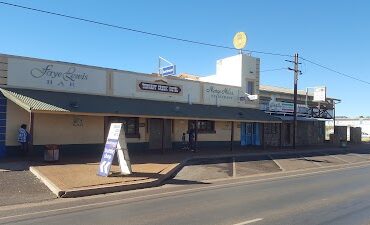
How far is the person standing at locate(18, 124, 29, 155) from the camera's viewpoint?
19.5m

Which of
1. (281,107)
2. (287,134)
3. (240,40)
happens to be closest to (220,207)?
(240,40)

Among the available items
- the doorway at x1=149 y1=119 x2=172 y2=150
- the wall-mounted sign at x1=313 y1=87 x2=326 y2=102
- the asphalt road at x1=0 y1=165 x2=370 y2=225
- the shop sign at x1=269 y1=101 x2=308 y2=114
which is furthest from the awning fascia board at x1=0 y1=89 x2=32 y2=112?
the wall-mounted sign at x1=313 y1=87 x2=326 y2=102

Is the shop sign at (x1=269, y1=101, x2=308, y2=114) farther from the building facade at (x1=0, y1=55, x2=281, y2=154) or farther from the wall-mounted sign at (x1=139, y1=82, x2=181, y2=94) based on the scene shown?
the wall-mounted sign at (x1=139, y1=82, x2=181, y2=94)

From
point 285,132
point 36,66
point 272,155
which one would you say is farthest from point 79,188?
point 285,132

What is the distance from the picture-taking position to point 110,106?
2202 cm

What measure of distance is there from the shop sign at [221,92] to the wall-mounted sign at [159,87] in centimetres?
311

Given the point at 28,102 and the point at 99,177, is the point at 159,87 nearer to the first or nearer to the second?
the point at 28,102

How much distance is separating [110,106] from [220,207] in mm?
12539

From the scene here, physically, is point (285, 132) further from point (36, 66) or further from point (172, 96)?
point (36, 66)

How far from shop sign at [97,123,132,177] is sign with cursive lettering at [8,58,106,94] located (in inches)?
249

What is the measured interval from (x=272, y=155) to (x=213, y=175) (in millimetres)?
9591

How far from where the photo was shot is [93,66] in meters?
23.2

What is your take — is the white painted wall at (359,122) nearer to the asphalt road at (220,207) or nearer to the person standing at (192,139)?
the person standing at (192,139)

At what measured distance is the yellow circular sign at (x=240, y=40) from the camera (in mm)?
32781
